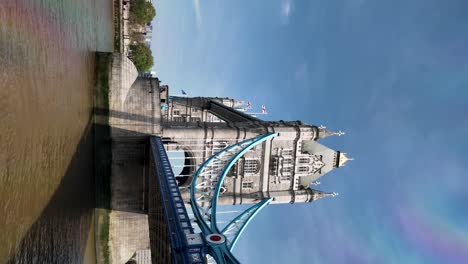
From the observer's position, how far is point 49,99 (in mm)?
20500

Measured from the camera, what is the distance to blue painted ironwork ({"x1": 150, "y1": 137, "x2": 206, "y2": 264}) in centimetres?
1712

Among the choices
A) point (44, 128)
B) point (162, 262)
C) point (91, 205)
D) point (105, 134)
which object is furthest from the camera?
point (105, 134)

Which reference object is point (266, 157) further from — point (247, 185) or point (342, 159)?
point (342, 159)

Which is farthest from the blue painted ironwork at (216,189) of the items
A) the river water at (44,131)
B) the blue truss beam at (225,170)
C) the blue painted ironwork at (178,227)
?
the river water at (44,131)

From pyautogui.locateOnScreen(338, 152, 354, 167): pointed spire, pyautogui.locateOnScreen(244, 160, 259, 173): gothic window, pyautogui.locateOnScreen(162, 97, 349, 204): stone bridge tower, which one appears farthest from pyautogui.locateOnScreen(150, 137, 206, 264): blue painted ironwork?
pyautogui.locateOnScreen(338, 152, 354, 167): pointed spire

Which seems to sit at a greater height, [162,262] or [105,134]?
[105,134]

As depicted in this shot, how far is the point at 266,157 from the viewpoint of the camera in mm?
53594

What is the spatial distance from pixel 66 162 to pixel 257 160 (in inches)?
1244

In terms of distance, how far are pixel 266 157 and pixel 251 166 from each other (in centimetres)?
225

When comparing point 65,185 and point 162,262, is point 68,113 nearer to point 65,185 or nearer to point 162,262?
point 65,185

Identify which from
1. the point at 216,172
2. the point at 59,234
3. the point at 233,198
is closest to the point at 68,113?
the point at 59,234

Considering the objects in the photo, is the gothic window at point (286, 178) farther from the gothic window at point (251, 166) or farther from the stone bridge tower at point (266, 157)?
the gothic window at point (251, 166)

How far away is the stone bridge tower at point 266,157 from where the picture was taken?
4609 cm

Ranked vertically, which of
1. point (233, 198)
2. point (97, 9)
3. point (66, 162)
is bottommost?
point (233, 198)
